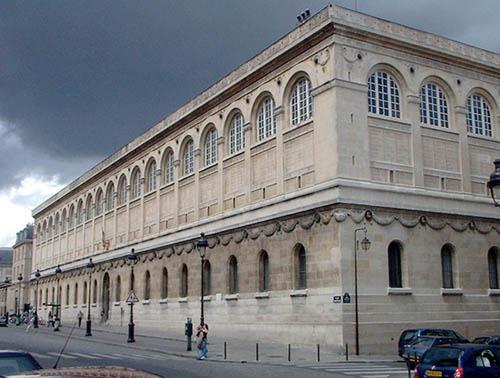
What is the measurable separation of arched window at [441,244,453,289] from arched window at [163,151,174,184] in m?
25.7

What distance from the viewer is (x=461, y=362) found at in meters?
15.0

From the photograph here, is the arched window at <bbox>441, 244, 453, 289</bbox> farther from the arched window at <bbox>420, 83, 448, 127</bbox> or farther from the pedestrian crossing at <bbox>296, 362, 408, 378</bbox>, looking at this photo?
the pedestrian crossing at <bbox>296, 362, 408, 378</bbox>

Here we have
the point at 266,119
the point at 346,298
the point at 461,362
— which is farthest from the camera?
the point at 266,119

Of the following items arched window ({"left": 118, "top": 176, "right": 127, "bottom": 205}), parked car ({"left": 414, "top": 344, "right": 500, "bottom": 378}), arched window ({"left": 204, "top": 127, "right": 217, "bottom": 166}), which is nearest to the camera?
parked car ({"left": 414, "top": 344, "right": 500, "bottom": 378})

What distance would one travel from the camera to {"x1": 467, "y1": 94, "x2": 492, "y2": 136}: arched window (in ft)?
141

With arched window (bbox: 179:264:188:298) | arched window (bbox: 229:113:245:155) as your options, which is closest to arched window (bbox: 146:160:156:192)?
arched window (bbox: 179:264:188:298)

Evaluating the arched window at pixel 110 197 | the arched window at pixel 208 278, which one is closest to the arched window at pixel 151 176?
the arched window at pixel 110 197

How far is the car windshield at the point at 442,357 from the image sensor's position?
1534 cm

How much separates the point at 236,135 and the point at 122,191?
24212 mm

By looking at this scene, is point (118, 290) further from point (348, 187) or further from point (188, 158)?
point (348, 187)

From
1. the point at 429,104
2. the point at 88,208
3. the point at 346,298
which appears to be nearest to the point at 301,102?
the point at 429,104

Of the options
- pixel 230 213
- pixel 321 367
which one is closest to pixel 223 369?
pixel 321 367

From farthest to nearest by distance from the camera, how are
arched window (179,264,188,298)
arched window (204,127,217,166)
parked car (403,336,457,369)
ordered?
1. arched window (179,264,188,298)
2. arched window (204,127,217,166)
3. parked car (403,336,457,369)

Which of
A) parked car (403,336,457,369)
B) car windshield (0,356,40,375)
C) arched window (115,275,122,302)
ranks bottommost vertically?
parked car (403,336,457,369)
